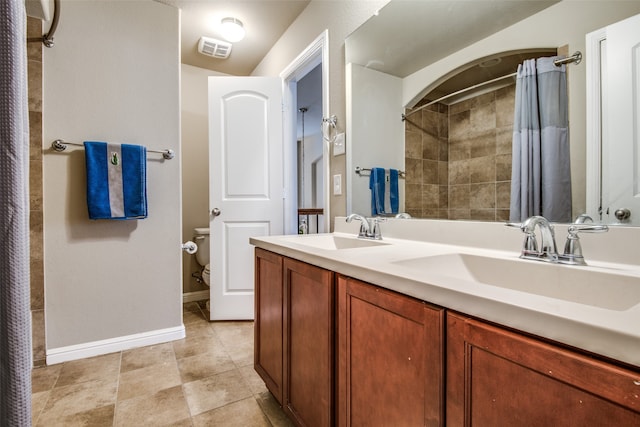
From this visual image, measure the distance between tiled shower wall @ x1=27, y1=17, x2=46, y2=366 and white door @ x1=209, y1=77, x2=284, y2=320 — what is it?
3.34 ft

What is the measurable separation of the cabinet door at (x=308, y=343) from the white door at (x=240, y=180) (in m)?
1.39

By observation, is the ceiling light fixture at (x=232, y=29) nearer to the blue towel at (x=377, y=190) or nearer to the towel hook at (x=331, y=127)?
the towel hook at (x=331, y=127)

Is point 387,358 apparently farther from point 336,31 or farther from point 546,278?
point 336,31

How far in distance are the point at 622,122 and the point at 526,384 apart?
79 centimetres

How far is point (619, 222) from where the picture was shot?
82 cm

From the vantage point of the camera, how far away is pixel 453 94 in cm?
125

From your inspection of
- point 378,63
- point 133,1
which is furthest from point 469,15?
point 133,1

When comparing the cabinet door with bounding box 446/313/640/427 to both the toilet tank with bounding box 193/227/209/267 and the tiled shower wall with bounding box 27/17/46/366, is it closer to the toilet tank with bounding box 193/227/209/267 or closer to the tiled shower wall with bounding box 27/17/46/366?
the tiled shower wall with bounding box 27/17/46/366

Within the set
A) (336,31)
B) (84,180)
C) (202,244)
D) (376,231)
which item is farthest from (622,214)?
(202,244)

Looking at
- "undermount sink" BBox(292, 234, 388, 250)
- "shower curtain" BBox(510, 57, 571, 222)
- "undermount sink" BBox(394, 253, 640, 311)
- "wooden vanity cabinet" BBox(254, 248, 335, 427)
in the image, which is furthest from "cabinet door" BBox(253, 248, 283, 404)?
"shower curtain" BBox(510, 57, 571, 222)

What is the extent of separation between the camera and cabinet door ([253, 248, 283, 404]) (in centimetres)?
125

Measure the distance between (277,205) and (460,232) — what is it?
5.39ft

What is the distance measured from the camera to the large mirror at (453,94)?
916 mm

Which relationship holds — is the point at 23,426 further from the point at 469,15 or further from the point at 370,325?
the point at 469,15
